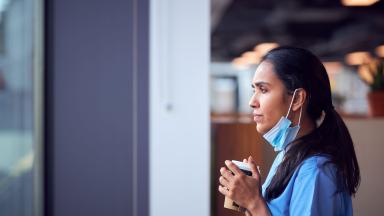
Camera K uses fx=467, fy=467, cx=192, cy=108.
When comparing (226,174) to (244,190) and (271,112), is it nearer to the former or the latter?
(244,190)

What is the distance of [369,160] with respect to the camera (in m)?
2.93

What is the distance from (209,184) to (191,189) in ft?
0.36

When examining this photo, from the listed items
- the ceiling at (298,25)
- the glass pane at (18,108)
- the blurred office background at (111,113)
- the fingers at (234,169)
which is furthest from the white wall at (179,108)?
the ceiling at (298,25)

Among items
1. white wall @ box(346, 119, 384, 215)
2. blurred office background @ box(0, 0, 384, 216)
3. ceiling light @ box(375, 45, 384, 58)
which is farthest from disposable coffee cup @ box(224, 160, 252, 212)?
ceiling light @ box(375, 45, 384, 58)

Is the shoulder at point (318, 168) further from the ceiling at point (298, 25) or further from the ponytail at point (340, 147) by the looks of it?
the ceiling at point (298, 25)

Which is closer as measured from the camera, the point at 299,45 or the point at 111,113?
the point at 111,113

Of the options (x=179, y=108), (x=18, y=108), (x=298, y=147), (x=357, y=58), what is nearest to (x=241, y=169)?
(x=298, y=147)

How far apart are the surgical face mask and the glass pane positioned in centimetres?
199

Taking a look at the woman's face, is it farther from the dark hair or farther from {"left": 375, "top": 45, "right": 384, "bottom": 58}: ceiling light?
{"left": 375, "top": 45, "right": 384, "bottom": 58}: ceiling light

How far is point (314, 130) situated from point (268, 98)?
14 centimetres

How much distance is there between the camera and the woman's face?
975 mm

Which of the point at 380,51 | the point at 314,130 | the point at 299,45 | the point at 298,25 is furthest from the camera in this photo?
the point at 380,51

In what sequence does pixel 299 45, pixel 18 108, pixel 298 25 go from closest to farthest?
1. pixel 18 108
2. pixel 298 25
3. pixel 299 45

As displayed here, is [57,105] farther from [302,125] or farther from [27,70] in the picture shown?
[302,125]
